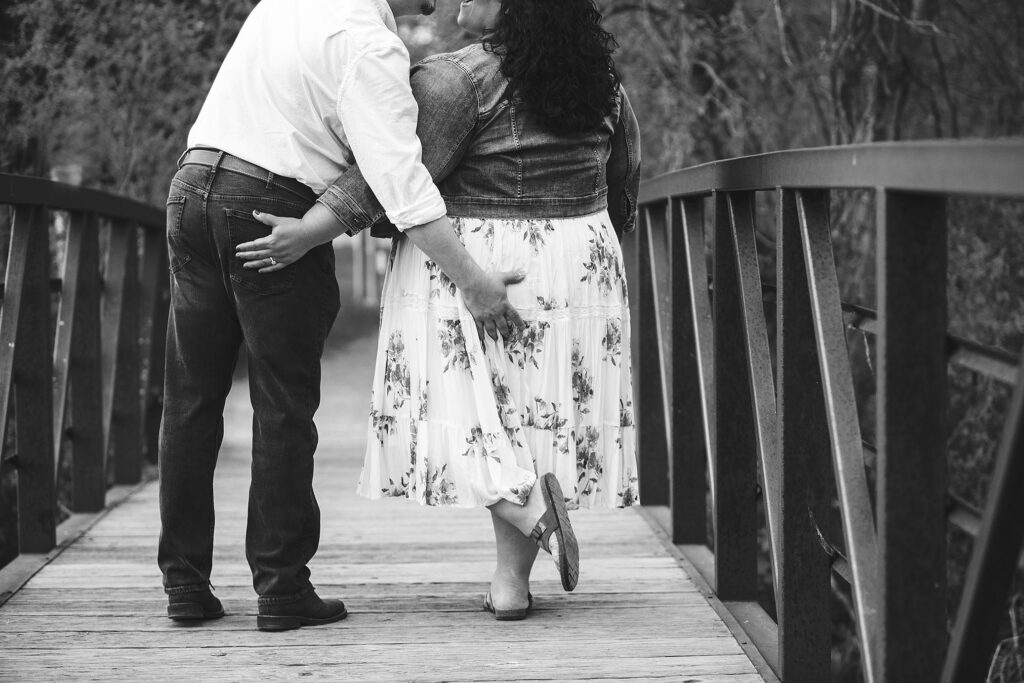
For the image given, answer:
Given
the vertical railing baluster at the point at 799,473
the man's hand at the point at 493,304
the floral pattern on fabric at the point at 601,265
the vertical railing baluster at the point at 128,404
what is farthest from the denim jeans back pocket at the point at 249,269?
the vertical railing baluster at the point at 128,404

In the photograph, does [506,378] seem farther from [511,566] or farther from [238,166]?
[238,166]

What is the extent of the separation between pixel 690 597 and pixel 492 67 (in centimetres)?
123

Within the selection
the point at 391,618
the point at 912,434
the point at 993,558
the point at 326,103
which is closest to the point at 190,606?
the point at 391,618

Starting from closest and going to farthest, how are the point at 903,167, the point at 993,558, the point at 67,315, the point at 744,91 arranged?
1. the point at 993,558
2. the point at 903,167
3. the point at 67,315
4. the point at 744,91

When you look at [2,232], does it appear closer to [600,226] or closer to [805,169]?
[600,226]

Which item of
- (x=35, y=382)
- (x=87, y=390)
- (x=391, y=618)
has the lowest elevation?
(x=391, y=618)

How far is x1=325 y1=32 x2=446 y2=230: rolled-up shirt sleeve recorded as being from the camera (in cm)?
222

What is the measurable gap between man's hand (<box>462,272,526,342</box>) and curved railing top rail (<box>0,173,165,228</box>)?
1.10m

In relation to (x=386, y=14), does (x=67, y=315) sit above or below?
below

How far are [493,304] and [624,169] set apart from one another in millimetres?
493

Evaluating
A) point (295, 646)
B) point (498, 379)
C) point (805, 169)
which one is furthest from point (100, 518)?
point (805, 169)

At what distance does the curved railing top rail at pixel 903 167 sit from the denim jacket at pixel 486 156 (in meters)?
0.32

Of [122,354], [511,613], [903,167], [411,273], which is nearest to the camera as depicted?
[903,167]

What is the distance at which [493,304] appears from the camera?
235cm
